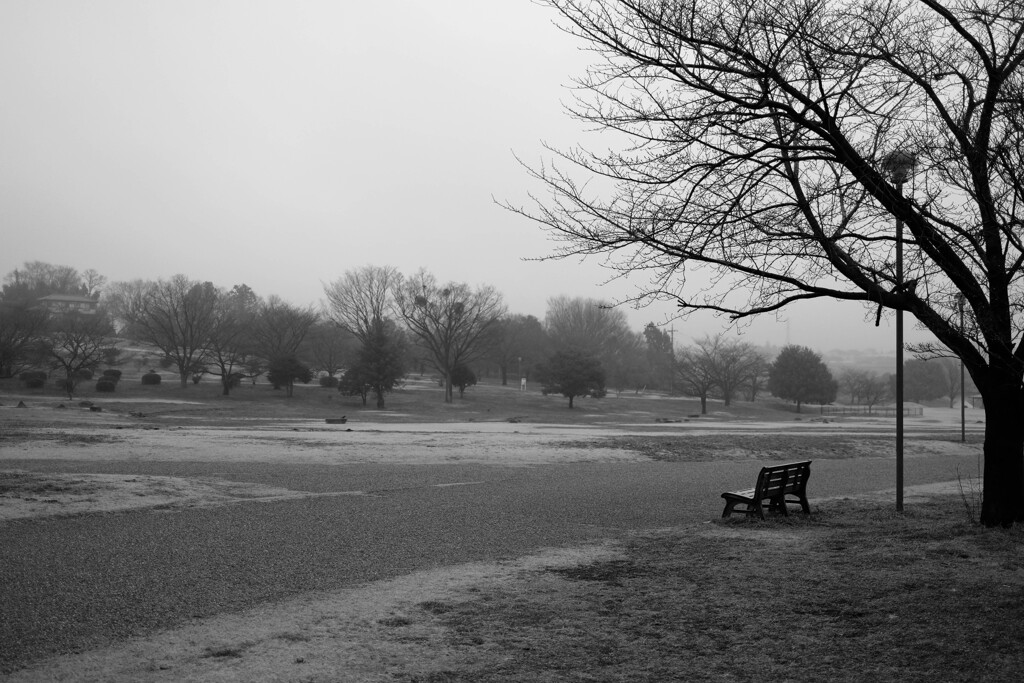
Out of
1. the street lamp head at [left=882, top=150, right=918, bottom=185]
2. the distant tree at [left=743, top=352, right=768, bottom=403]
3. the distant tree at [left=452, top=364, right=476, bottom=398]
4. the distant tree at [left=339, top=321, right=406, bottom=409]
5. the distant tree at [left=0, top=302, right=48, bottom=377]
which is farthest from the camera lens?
the distant tree at [left=743, top=352, right=768, bottom=403]

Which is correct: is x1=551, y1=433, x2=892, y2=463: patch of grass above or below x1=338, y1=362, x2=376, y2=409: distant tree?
below

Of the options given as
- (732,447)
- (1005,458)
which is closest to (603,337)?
(732,447)

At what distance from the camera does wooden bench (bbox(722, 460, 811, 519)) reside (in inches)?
459

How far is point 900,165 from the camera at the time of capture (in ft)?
31.0

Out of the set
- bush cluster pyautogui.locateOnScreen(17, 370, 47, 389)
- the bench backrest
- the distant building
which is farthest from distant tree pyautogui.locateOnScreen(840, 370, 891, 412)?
the distant building

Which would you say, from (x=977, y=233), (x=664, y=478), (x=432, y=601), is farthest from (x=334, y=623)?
(x=664, y=478)

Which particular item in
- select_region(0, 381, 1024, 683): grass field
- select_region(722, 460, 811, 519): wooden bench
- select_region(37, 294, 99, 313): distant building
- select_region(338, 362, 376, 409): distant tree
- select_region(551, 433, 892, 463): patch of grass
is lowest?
select_region(551, 433, 892, 463): patch of grass

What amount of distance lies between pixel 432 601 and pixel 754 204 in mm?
5337

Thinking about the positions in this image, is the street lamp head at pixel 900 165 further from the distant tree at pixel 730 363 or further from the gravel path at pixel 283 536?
the distant tree at pixel 730 363

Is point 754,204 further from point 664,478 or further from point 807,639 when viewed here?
point 664,478

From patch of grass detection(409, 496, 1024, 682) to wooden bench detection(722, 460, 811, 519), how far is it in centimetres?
190

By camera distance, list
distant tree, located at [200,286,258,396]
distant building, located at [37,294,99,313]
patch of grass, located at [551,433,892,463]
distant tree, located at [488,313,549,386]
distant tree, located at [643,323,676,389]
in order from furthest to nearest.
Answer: distant building, located at [37,294,99,313]
distant tree, located at [643,323,676,389]
distant tree, located at [488,313,549,386]
distant tree, located at [200,286,258,396]
patch of grass, located at [551,433,892,463]

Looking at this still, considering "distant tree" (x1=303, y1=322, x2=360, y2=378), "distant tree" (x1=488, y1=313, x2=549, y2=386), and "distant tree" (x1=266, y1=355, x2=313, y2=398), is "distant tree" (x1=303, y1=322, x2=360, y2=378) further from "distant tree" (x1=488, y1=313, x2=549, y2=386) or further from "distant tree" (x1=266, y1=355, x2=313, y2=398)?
"distant tree" (x1=488, y1=313, x2=549, y2=386)

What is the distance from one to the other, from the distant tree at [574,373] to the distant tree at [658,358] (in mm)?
31477
